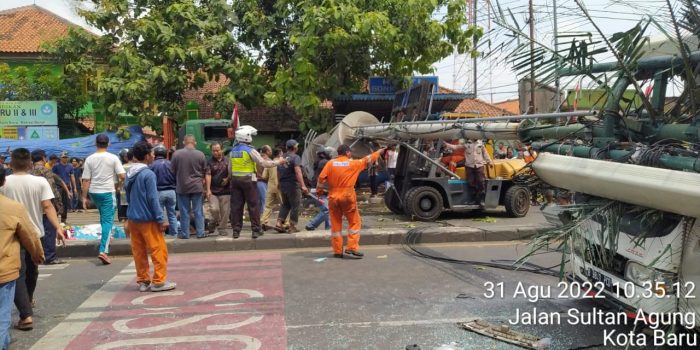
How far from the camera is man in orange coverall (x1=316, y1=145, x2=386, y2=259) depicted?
24.9 feet


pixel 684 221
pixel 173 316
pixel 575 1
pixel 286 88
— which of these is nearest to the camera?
pixel 684 221

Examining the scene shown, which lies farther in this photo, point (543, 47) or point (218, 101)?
point (218, 101)

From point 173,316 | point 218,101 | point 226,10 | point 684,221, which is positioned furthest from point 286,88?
point 684,221

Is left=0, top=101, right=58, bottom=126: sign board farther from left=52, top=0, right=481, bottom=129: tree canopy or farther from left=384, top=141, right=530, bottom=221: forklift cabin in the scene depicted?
left=384, top=141, right=530, bottom=221: forklift cabin

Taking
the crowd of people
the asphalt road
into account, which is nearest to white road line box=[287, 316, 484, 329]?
the asphalt road

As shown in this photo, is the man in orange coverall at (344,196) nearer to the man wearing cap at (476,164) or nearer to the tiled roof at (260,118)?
the man wearing cap at (476,164)

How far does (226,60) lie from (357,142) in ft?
27.1

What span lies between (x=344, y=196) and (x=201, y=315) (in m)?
2.84

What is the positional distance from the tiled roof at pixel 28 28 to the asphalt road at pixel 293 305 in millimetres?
20908

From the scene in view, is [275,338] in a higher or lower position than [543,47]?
lower

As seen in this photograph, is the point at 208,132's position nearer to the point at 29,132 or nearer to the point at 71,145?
the point at 71,145

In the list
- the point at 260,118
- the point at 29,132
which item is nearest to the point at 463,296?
the point at 260,118

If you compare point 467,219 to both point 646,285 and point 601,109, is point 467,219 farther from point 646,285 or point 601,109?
point 646,285

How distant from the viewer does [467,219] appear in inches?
444
